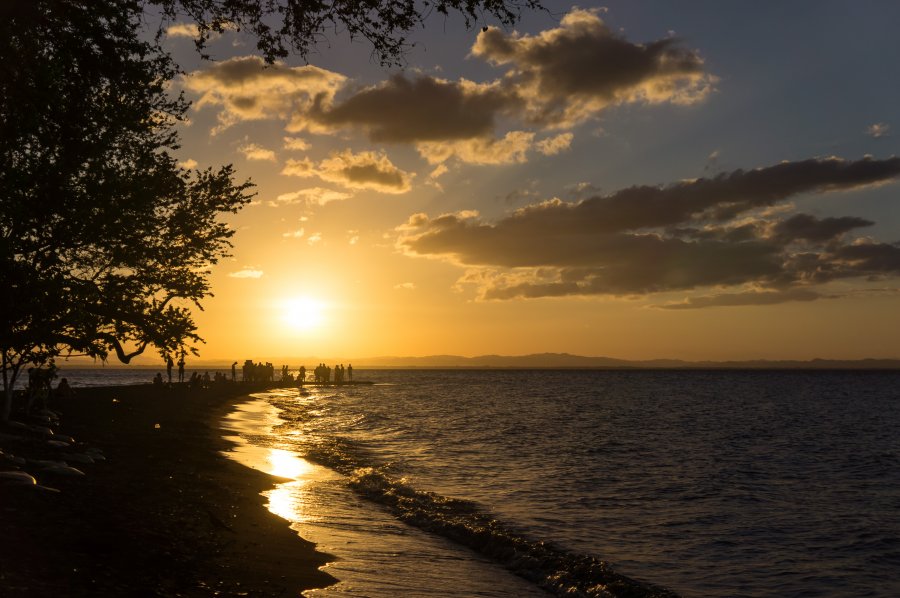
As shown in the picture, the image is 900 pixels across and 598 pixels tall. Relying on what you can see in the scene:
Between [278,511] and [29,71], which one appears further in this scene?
[278,511]

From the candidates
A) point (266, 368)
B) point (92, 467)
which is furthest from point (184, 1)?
point (266, 368)

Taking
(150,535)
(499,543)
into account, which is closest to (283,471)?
(499,543)

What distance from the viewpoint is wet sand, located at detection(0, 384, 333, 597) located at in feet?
31.3

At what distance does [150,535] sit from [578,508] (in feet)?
41.8

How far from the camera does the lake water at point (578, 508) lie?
45.4 ft

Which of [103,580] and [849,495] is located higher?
[103,580]

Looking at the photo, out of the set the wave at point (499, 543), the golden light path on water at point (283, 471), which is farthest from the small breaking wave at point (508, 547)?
the golden light path on water at point (283, 471)

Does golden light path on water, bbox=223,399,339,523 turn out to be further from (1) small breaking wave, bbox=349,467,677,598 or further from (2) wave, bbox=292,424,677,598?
(1) small breaking wave, bbox=349,467,677,598

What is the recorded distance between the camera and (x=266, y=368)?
110562 mm

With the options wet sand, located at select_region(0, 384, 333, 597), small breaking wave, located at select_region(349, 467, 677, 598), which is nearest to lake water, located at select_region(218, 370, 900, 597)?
small breaking wave, located at select_region(349, 467, 677, 598)

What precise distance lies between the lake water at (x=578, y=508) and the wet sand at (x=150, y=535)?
0.98 m

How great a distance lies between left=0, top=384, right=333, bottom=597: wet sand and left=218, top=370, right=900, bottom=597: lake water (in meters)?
0.98

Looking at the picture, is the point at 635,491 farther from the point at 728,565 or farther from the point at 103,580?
the point at 103,580

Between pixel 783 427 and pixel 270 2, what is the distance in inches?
2194
